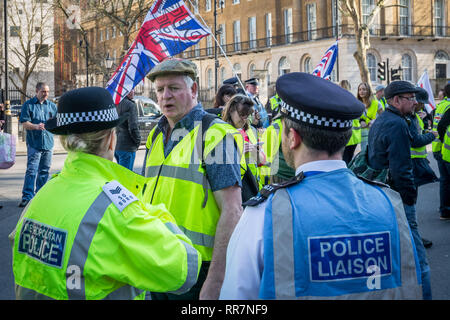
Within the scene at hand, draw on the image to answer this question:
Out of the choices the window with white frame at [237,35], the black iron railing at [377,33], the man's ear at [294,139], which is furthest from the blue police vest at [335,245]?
the window with white frame at [237,35]

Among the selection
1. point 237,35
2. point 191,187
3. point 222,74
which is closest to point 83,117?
point 191,187

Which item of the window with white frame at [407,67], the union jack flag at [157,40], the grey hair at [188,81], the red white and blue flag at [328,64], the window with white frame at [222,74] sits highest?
the window with white frame at [222,74]

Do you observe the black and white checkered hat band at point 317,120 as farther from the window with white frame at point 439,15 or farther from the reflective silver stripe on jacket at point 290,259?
the window with white frame at point 439,15

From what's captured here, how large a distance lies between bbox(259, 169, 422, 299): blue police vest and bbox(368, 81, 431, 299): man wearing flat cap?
3.67 meters

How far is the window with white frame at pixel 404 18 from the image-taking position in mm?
47156

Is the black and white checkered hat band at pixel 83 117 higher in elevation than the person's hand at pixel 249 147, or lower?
higher

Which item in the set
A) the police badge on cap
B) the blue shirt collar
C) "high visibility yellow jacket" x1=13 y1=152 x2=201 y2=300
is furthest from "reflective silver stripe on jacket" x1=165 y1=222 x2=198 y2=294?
the blue shirt collar

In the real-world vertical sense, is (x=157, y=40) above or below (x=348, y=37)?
below

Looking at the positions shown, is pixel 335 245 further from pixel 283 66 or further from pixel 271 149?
pixel 283 66

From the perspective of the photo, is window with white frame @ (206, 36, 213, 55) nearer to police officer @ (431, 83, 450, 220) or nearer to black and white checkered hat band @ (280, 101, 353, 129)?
police officer @ (431, 83, 450, 220)

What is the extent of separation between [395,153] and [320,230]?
3966mm

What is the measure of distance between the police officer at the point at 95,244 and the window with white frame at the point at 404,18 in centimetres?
4808

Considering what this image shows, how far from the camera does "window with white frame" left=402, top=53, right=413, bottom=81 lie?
154ft

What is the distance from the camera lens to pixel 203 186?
3191 mm
